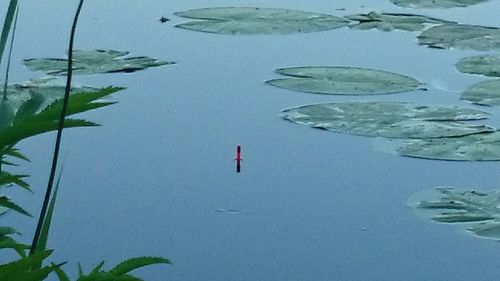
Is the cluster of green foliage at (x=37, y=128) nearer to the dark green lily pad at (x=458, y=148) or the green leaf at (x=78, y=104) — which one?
the green leaf at (x=78, y=104)

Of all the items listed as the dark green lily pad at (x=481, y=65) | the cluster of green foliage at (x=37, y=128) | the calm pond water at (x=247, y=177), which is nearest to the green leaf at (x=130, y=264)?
the cluster of green foliage at (x=37, y=128)

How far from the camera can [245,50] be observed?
468cm

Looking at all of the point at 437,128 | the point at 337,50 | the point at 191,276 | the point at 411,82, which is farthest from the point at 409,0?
the point at 191,276

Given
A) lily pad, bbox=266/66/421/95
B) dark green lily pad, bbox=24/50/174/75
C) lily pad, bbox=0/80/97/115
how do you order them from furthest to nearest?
dark green lily pad, bbox=24/50/174/75
lily pad, bbox=266/66/421/95
lily pad, bbox=0/80/97/115

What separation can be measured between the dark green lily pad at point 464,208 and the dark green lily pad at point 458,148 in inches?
11.0

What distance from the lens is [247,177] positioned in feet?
10.7

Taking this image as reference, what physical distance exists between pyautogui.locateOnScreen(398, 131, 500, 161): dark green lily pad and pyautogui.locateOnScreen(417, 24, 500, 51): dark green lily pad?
3.95 ft

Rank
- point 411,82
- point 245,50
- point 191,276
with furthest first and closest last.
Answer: point 245,50
point 411,82
point 191,276

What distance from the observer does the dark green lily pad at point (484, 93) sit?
3.96 m

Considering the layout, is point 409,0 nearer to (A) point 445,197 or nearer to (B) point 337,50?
(B) point 337,50

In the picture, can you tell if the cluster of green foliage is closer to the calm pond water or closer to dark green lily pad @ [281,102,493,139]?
the calm pond water

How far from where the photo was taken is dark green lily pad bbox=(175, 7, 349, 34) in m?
5.04

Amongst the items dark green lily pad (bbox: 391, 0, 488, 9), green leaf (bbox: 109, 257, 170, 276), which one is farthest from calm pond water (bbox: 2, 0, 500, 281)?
green leaf (bbox: 109, 257, 170, 276)

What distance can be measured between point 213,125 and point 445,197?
91 cm
